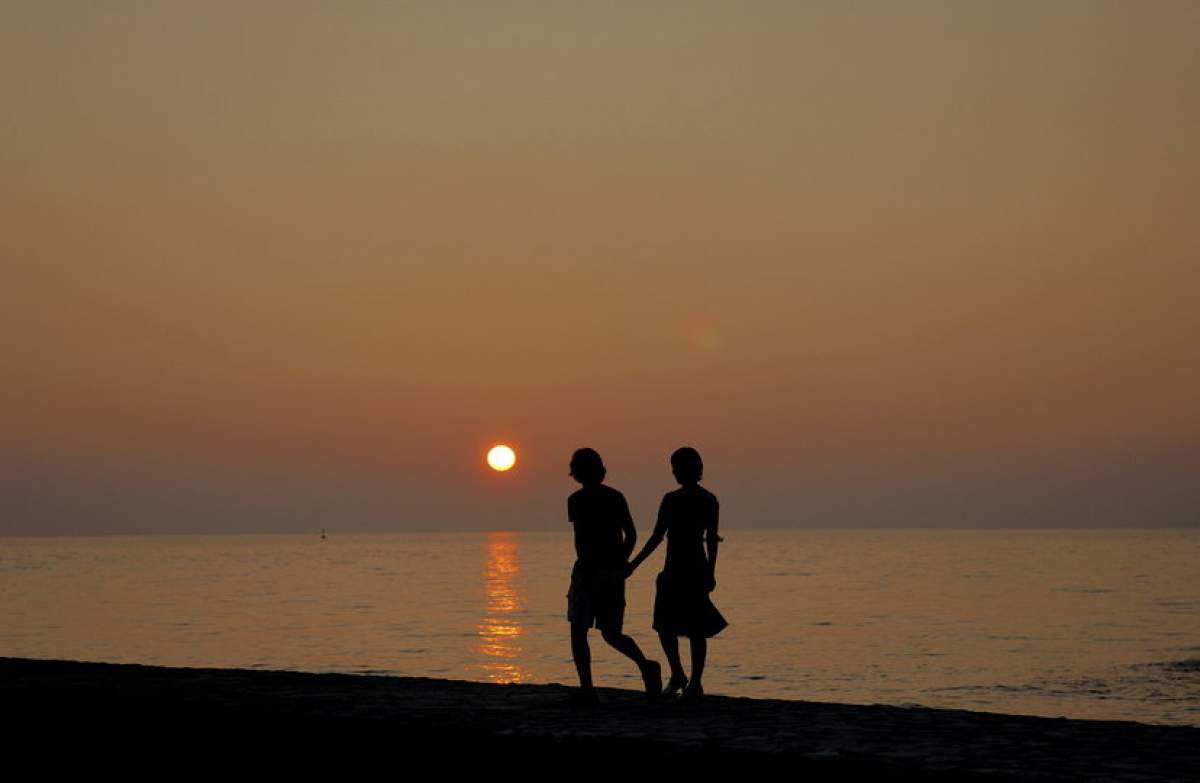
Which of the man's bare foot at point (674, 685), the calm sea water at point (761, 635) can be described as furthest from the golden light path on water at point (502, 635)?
the man's bare foot at point (674, 685)

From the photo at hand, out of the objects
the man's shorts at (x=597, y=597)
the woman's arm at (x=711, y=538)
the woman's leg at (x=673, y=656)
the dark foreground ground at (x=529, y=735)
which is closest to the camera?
the dark foreground ground at (x=529, y=735)

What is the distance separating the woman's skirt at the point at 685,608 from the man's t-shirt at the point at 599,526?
0.76 m

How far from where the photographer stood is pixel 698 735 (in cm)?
941

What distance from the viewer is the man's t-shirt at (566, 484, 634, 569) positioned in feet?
38.5

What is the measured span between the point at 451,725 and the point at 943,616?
59.2 m

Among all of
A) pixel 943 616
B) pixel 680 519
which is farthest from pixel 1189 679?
pixel 680 519

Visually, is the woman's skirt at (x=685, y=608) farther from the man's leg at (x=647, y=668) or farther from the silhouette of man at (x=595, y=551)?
the silhouette of man at (x=595, y=551)

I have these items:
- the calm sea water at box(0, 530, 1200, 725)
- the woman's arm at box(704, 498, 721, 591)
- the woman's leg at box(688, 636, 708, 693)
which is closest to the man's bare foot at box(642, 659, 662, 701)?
the woman's leg at box(688, 636, 708, 693)

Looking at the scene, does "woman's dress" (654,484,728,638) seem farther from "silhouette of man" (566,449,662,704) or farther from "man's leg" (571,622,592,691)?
"man's leg" (571,622,592,691)

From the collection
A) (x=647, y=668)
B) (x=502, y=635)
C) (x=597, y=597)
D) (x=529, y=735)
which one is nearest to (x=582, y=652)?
(x=597, y=597)

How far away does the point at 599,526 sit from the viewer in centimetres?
1175

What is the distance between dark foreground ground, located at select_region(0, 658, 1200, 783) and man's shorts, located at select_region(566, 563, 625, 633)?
0.68 meters

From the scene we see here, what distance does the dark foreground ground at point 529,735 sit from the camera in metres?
8.53

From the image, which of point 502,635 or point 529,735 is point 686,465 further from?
point 502,635
